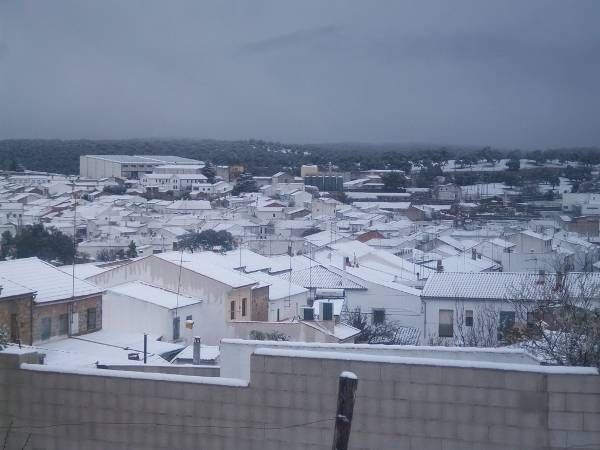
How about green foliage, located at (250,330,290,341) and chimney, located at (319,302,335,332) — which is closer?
green foliage, located at (250,330,290,341)

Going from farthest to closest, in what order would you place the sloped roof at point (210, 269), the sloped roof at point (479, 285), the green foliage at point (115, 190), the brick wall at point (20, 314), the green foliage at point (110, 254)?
the green foliage at point (115, 190)
the green foliage at point (110, 254)
the sloped roof at point (210, 269)
the sloped roof at point (479, 285)
the brick wall at point (20, 314)

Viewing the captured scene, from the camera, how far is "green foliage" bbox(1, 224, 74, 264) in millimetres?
17609

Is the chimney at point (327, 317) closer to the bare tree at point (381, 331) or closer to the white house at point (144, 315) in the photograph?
the bare tree at point (381, 331)

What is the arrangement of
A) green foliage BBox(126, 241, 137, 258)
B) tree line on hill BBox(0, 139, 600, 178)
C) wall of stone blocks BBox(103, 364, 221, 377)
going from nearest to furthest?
wall of stone blocks BBox(103, 364, 221, 377) < tree line on hill BBox(0, 139, 600, 178) < green foliage BBox(126, 241, 137, 258)

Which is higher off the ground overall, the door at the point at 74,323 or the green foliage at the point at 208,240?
the door at the point at 74,323

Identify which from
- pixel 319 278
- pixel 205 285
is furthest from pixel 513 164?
pixel 205 285

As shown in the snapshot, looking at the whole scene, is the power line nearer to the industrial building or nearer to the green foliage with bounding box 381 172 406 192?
the industrial building

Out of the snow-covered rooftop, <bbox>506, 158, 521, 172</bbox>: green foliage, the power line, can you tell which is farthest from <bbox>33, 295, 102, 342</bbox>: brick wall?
<bbox>506, 158, 521, 172</bbox>: green foliage

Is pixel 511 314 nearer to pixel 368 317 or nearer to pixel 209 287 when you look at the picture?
pixel 368 317

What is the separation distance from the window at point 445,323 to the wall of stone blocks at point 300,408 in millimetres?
9774

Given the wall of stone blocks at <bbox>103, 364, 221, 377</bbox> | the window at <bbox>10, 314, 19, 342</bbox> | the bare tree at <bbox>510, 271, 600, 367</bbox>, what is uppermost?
the bare tree at <bbox>510, 271, 600, 367</bbox>

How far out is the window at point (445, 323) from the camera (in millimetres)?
13414

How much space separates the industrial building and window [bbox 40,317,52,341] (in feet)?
65.6

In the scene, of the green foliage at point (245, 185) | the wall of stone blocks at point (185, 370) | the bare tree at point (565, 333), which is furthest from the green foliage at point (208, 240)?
the wall of stone blocks at point (185, 370)
